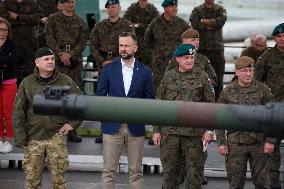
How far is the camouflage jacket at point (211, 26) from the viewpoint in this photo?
14578 millimetres

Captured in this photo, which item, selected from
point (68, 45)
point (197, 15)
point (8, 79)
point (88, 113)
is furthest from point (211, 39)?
point (88, 113)

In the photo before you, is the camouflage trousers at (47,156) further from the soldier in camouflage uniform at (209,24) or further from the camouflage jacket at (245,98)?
the soldier in camouflage uniform at (209,24)

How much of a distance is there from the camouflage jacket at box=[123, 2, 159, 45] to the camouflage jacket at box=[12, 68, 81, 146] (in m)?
4.77

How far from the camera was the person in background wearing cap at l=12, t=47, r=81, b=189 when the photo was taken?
985 cm

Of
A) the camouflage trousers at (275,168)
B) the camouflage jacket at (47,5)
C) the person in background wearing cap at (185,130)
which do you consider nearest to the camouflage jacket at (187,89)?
the person in background wearing cap at (185,130)

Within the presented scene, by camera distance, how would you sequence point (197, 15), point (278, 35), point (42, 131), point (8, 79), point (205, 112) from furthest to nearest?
1. point (197, 15)
2. point (8, 79)
3. point (278, 35)
4. point (42, 131)
5. point (205, 112)

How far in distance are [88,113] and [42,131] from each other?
16.1 feet

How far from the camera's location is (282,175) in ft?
39.5

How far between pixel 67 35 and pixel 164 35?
1.39m

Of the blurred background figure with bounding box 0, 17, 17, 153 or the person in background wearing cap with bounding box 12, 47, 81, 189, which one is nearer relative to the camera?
the person in background wearing cap with bounding box 12, 47, 81, 189

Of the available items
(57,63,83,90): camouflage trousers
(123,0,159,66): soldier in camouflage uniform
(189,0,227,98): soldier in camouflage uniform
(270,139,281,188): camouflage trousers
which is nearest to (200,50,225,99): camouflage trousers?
(189,0,227,98): soldier in camouflage uniform

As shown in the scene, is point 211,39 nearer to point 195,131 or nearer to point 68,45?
point 68,45

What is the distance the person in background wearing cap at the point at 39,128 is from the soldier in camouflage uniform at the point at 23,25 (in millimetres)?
4623

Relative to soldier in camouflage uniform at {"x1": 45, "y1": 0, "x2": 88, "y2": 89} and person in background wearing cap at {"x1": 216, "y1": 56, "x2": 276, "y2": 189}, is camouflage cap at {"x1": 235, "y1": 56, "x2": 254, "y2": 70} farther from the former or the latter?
soldier in camouflage uniform at {"x1": 45, "y1": 0, "x2": 88, "y2": 89}
